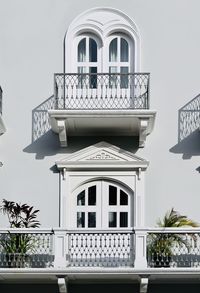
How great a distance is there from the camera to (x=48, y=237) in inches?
798

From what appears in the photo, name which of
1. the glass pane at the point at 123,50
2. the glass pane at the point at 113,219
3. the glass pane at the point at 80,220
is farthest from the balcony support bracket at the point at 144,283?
the glass pane at the point at 123,50

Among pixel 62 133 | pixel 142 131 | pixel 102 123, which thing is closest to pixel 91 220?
pixel 62 133

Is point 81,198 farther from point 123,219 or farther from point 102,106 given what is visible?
point 102,106

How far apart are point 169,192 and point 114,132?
188 centimetres

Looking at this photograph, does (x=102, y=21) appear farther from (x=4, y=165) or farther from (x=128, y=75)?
(x=4, y=165)

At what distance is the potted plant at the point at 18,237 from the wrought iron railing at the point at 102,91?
248cm

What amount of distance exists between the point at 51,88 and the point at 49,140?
4.01ft

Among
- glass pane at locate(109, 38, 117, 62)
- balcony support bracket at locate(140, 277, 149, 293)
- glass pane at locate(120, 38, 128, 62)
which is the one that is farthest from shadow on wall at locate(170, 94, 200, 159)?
balcony support bracket at locate(140, 277, 149, 293)

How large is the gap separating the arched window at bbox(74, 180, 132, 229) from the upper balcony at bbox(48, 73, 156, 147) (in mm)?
1174

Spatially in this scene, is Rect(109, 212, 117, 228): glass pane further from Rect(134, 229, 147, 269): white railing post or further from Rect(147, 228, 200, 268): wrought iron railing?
Rect(134, 229, 147, 269): white railing post

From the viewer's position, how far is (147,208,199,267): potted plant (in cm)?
2006

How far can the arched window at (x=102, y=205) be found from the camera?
69.8 ft

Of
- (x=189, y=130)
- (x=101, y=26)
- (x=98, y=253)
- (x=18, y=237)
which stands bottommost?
(x=98, y=253)

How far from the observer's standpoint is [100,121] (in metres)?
20.9
